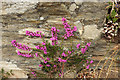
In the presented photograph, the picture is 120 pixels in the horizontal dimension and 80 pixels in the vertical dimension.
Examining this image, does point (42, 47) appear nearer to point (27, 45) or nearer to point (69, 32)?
point (27, 45)

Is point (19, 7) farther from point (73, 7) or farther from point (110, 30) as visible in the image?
point (110, 30)

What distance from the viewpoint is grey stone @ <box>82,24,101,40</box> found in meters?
2.22

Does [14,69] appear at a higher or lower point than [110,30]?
lower

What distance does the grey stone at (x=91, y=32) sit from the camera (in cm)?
222

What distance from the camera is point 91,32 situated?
2232mm

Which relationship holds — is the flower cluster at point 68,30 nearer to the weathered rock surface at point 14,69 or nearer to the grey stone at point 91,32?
the grey stone at point 91,32

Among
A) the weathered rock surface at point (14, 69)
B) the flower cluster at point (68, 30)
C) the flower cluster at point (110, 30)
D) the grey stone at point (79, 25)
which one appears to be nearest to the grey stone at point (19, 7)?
the flower cluster at point (68, 30)

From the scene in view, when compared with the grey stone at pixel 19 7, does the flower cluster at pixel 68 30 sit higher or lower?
lower

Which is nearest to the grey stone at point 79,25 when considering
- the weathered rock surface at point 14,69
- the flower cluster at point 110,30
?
the flower cluster at point 110,30

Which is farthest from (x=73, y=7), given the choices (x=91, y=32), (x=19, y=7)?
(x=19, y=7)

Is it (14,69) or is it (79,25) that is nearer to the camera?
(79,25)

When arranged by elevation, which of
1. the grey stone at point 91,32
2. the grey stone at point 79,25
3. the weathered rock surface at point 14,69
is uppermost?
the grey stone at point 79,25

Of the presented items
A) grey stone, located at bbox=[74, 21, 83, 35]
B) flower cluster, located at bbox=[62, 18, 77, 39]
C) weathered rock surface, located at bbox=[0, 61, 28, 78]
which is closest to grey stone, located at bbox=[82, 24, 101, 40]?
grey stone, located at bbox=[74, 21, 83, 35]

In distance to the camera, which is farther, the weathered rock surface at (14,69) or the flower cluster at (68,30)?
the weathered rock surface at (14,69)
